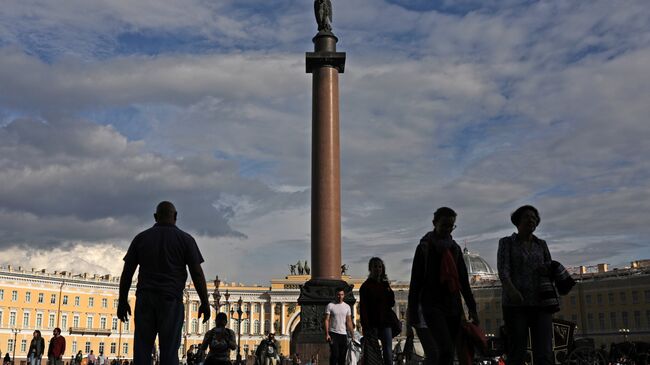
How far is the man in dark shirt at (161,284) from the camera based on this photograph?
23.8ft

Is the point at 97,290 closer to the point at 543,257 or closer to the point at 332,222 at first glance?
the point at 332,222

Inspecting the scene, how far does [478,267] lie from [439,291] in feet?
393

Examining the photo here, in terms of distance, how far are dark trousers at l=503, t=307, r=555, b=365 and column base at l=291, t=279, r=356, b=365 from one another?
1358cm

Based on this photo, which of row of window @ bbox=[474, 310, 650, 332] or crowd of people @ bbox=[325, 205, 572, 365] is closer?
crowd of people @ bbox=[325, 205, 572, 365]

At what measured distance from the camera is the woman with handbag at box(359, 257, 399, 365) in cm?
972

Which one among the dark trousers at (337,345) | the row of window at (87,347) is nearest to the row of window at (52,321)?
the row of window at (87,347)

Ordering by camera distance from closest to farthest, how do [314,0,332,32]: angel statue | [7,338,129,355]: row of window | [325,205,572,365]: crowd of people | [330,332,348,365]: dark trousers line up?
[325,205,572,365]: crowd of people → [330,332,348,365]: dark trousers → [314,0,332,32]: angel statue → [7,338,129,355]: row of window

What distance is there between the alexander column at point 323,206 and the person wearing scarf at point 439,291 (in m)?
13.3

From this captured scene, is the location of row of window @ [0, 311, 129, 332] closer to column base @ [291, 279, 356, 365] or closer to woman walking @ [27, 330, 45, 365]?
woman walking @ [27, 330, 45, 365]

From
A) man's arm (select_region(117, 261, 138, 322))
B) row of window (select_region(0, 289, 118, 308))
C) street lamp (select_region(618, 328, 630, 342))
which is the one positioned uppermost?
row of window (select_region(0, 289, 118, 308))

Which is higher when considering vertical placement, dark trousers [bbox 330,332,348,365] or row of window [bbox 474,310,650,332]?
row of window [bbox 474,310,650,332]

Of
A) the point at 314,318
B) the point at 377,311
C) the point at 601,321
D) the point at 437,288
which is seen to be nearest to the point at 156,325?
the point at 437,288

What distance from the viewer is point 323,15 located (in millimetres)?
25469

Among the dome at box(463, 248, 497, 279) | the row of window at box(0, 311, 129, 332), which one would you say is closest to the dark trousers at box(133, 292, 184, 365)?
the row of window at box(0, 311, 129, 332)
